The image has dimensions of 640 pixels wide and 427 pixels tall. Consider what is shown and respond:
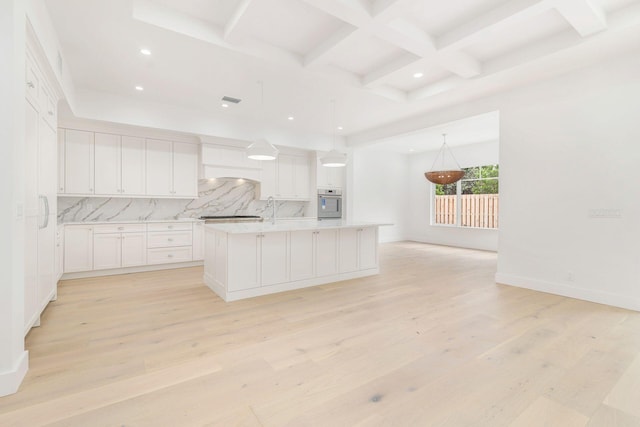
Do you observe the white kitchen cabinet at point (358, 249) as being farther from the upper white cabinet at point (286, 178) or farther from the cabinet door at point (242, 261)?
the upper white cabinet at point (286, 178)

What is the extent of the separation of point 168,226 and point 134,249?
64cm

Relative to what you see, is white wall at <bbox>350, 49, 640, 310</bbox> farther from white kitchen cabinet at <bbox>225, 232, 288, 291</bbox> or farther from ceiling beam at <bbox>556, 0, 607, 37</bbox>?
white kitchen cabinet at <bbox>225, 232, 288, 291</bbox>

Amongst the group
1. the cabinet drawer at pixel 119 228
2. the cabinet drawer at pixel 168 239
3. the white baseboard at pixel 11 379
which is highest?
the cabinet drawer at pixel 119 228

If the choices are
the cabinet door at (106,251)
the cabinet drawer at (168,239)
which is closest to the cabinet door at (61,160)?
the cabinet door at (106,251)

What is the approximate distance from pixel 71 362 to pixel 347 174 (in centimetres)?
641

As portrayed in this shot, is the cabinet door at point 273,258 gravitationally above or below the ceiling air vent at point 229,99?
below

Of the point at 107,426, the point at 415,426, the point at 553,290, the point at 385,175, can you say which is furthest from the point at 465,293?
the point at 385,175

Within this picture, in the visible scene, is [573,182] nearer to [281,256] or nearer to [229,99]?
[281,256]

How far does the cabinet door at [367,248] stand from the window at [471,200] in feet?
14.7

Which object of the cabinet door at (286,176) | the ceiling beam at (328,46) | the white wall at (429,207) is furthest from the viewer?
the white wall at (429,207)

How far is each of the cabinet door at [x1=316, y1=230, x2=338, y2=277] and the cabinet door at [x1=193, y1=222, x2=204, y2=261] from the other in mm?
2657

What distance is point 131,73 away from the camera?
13.0 ft

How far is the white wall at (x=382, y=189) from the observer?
8742 mm

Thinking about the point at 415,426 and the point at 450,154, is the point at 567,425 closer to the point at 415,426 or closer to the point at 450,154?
the point at 415,426
